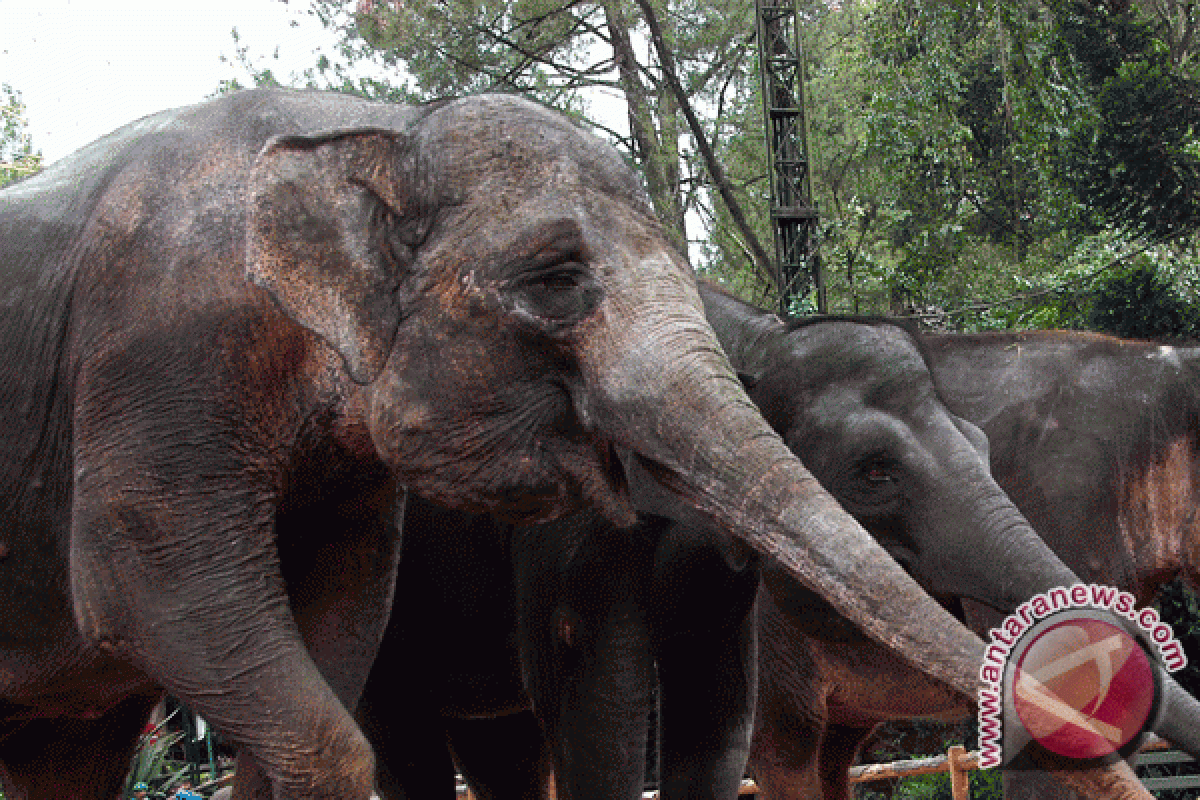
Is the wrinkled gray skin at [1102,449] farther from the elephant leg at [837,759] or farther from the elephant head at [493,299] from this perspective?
the elephant head at [493,299]

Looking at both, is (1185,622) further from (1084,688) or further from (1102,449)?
(1084,688)

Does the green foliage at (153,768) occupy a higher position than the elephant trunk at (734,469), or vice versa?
the elephant trunk at (734,469)

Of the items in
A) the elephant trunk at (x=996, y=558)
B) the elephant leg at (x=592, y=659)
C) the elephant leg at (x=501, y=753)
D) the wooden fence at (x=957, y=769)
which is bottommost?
the wooden fence at (x=957, y=769)

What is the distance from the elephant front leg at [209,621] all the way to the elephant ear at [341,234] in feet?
1.38

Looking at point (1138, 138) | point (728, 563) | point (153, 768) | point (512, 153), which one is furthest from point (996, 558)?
point (1138, 138)

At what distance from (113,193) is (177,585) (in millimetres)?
871

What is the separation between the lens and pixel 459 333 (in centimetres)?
286

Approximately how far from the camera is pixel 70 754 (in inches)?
161

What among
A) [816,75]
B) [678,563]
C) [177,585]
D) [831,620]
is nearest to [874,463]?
[678,563]

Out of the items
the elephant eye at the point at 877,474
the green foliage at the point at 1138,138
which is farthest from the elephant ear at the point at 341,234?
the green foliage at the point at 1138,138

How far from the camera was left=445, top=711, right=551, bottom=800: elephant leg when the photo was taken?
530 cm

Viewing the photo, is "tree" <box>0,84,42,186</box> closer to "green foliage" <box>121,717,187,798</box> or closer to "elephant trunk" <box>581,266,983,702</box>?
"green foliage" <box>121,717,187,798</box>

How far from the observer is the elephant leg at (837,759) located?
18.9 feet

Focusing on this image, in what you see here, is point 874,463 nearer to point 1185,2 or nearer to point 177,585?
point 177,585
